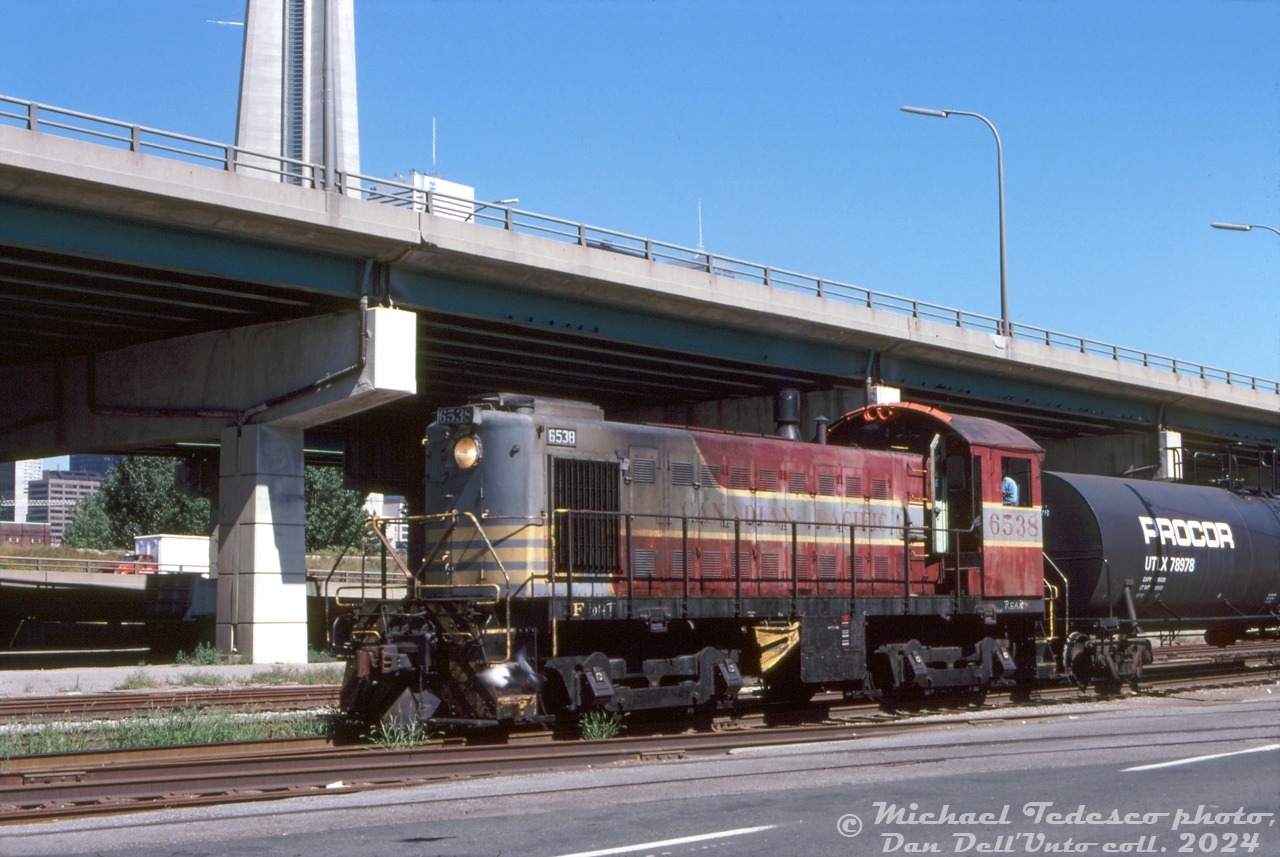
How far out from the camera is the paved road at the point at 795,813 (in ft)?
24.6

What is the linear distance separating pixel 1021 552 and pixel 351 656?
9616 mm

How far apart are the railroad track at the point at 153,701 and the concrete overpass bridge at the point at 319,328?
5.58 metres

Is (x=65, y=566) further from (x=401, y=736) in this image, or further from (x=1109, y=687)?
(x=401, y=736)

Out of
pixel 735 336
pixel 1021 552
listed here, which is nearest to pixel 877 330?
pixel 735 336

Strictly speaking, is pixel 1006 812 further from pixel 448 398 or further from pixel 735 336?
pixel 448 398

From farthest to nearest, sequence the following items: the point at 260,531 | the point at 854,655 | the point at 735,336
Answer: the point at 735,336 → the point at 260,531 → the point at 854,655

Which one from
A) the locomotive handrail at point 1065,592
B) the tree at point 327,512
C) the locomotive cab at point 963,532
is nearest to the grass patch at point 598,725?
the locomotive cab at point 963,532

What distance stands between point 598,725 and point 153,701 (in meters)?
8.21

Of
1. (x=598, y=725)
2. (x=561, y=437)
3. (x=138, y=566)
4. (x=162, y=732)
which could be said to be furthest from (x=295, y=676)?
(x=138, y=566)

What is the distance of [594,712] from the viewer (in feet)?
43.7

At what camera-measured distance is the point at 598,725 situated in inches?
523

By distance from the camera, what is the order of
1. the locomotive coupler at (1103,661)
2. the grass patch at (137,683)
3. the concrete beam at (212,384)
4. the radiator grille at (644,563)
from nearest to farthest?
the radiator grille at (644,563), the locomotive coupler at (1103,661), the grass patch at (137,683), the concrete beam at (212,384)

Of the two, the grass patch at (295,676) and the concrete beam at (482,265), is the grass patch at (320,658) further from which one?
the concrete beam at (482,265)

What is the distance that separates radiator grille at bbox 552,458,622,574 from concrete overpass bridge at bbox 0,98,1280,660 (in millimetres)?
10151
